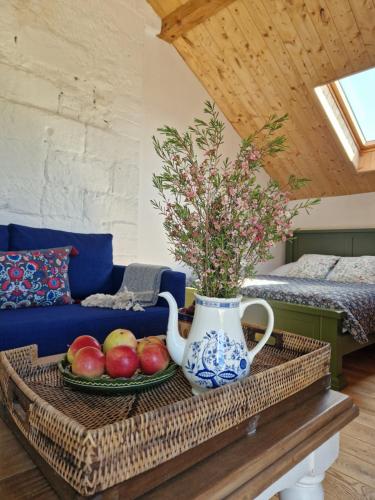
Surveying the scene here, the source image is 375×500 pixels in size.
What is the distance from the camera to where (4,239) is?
2043 mm

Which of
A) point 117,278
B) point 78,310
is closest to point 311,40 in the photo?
point 117,278

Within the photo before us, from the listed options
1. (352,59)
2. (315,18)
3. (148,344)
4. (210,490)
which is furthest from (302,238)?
(210,490)

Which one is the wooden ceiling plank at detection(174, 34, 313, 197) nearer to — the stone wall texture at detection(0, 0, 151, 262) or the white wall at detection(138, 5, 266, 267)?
the white wall at detection(138, 5, 266, 267)

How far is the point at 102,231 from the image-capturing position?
2.91 metres

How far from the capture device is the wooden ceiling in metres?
2.75

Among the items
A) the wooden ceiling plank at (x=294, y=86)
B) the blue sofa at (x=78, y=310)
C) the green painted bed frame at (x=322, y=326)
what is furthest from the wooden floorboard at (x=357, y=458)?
the wooden ceiling plank at (x=294, y=86)

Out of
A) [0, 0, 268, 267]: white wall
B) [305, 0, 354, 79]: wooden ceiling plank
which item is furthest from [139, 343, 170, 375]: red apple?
[305, 0, 354, 79]: wooden ceiling plank

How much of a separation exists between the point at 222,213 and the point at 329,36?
2860 millimetres

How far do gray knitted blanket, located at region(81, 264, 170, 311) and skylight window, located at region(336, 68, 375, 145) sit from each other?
106 inches

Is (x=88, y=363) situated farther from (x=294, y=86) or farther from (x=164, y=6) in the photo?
(x=164, y=6)

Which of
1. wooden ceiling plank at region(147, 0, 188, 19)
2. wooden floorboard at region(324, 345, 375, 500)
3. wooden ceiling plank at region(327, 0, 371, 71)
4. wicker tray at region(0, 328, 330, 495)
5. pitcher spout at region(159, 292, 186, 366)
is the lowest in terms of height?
wooden floorboard at region(324, 345, 375, 500)

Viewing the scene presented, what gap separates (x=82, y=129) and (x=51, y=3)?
91 centimetres

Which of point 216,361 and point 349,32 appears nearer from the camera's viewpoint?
point 216,361

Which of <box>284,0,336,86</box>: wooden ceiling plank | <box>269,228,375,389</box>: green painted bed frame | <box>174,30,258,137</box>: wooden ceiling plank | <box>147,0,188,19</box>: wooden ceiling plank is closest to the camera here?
<box>269,228,375,389</box>: green painted bed frame
